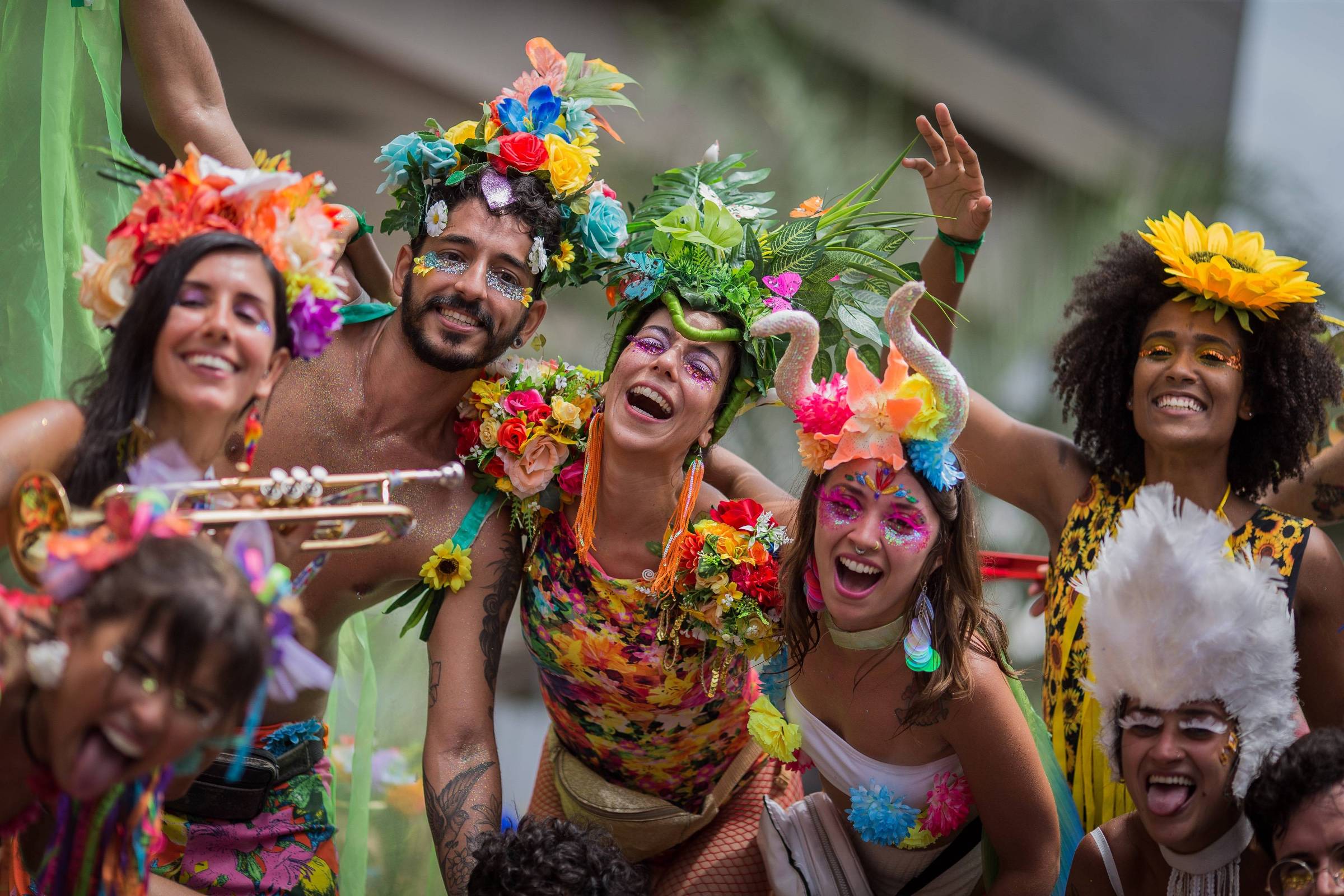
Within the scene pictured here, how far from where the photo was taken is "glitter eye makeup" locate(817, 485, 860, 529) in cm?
313

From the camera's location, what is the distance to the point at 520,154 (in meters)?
3.52

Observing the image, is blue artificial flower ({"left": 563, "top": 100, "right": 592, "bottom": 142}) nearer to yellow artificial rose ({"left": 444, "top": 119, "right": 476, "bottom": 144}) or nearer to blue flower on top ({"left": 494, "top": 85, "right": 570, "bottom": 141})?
blue flower on top ({"left": 494, "top": 85, "right": 570, "bottom": 141})

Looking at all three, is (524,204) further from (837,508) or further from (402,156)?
(837,508)

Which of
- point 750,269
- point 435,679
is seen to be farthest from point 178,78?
point 435,679

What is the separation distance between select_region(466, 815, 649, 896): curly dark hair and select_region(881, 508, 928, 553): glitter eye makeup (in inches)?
38.2

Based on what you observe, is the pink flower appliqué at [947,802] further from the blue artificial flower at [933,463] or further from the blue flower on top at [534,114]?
the blue flower on top at [534,114]

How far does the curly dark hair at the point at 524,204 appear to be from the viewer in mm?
3500

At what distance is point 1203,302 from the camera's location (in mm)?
3787

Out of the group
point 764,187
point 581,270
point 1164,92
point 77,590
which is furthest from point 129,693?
point 1164,92

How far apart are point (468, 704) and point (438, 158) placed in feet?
4.81

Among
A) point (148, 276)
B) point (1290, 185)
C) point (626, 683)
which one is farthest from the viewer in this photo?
point (1290, 185)

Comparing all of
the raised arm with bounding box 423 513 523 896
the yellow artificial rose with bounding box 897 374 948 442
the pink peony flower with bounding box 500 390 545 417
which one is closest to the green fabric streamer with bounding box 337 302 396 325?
the pink peony flower with bounding box 500 390 545 417

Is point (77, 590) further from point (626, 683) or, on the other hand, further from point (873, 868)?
point (873, 868)

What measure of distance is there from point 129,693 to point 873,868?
6.97 ft
